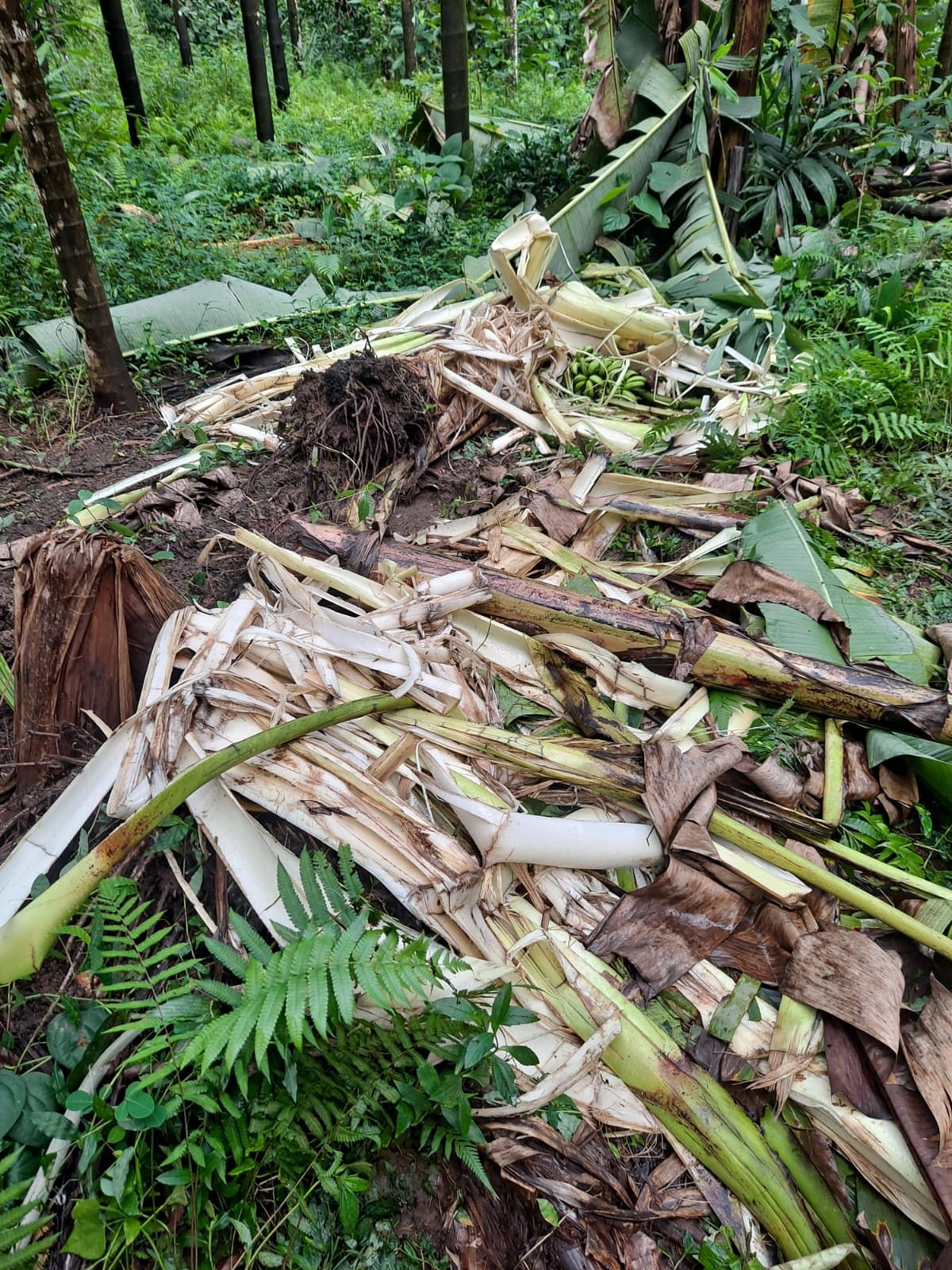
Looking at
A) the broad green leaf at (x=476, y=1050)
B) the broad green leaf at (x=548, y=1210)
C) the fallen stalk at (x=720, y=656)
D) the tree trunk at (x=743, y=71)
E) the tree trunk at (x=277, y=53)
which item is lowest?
the broad green leaf at (x=548, y=1210)

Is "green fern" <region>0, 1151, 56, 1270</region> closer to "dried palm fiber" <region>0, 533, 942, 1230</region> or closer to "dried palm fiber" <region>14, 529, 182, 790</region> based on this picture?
"dried palm fiber" <region>0, 533, 942, 1230</region>

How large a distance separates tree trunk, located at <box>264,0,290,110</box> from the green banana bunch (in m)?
9.28

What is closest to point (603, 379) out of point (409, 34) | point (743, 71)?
point (743, 71)

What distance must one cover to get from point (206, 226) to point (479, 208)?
2.04m

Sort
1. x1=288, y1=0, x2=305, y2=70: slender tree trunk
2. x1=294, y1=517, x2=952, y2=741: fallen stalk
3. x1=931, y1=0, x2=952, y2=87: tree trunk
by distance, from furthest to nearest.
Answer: x1=288, y1=0, x2=305, y2=70: slender tree trunk < x1=931, y1=0, x2=952, y2=87: tree trunk < x1=294, y1=517, x2=952, y2=741: fallen stalk

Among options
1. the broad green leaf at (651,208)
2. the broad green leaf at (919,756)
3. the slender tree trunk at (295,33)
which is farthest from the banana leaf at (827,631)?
the slender tree trunk at (295,33)

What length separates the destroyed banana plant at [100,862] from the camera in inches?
53.3

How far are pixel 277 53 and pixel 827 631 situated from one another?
37.9 ft

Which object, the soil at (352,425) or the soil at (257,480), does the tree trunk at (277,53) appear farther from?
the soil at (352,425)

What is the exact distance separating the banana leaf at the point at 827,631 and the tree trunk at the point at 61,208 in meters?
2.88

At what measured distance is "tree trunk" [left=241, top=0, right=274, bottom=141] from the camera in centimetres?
827

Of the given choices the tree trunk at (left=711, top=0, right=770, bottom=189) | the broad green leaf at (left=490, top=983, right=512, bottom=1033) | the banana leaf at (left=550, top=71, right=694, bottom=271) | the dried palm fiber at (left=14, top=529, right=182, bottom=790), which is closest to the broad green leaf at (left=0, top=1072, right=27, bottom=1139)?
the dried palm fiber at (left=14, top=529, right=182, bottom=790)

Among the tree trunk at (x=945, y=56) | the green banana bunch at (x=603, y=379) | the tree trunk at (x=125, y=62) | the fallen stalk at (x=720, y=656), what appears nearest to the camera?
the fallen stalk at (x=720, y=656)

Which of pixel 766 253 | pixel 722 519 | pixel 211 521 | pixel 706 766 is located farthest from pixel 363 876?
pixel 766 253
